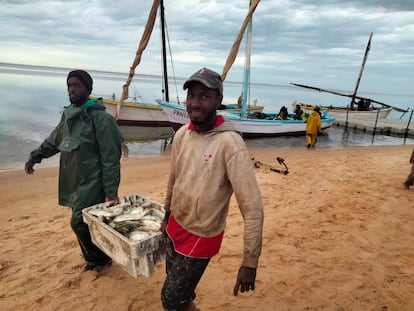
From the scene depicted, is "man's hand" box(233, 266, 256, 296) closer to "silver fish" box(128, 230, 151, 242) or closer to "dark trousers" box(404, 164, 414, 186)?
"silver fish" box(128, 230, 151, 242)

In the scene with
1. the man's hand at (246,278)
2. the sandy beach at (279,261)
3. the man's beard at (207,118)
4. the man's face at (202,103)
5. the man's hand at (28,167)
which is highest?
the man's face at (202,103)

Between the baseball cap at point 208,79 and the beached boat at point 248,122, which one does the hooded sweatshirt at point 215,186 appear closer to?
the baseball cap at point 208,79

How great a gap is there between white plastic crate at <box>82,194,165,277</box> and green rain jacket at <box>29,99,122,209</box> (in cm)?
42

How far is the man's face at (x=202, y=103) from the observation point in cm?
191

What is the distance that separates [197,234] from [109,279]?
2.07 m

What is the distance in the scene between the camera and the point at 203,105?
1.92 m

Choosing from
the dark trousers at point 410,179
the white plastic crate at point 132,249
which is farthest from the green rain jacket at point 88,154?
the dark trousers at point 410,179

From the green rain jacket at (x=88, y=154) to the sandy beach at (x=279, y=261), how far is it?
1.07 meters

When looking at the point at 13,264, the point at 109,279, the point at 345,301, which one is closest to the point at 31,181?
the point at 13,264

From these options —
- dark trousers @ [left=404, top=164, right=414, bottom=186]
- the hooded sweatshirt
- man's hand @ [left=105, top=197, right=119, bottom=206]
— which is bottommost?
dark trousers @ [left=404, top=164, right=414, bottom=186]

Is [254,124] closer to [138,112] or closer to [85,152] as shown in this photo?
[138,112]

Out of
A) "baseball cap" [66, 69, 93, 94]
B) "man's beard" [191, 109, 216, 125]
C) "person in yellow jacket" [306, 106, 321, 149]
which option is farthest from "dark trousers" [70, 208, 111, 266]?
"person in yellow jacket" [306, 106, 321, 149]

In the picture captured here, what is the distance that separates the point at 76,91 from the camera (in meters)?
2.97

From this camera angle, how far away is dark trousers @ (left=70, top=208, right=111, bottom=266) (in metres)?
3.14
